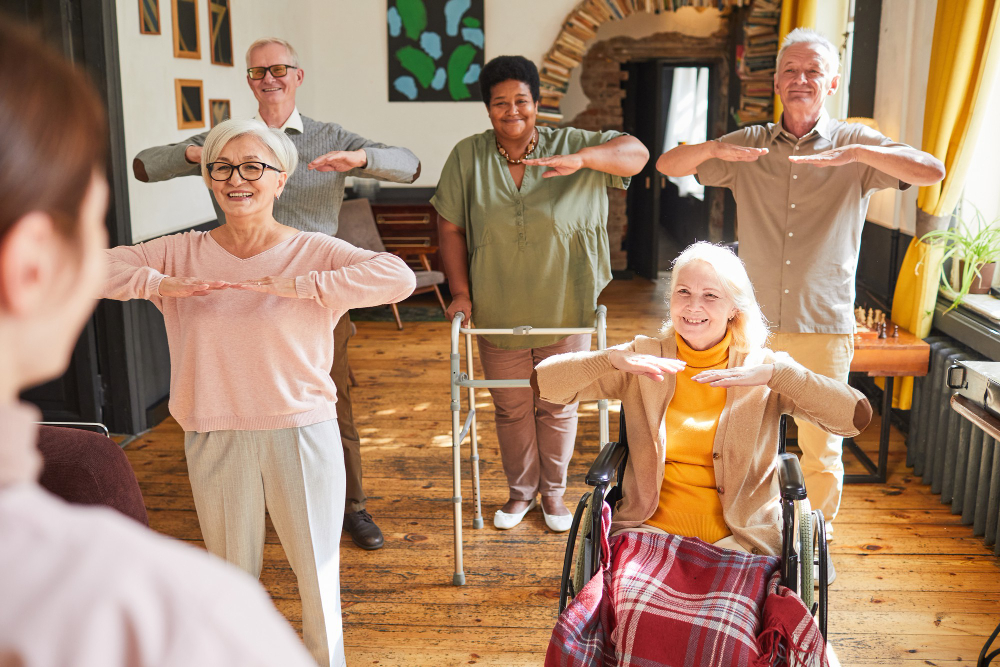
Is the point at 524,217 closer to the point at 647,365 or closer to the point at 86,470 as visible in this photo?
the point at 647,365

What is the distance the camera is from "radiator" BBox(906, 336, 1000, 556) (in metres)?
3.06

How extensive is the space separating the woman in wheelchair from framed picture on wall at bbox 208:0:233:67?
3.79 m

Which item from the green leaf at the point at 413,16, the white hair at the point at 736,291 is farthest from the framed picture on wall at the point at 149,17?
the white hair at the point at 736,291

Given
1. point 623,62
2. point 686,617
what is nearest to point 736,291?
point 686,617

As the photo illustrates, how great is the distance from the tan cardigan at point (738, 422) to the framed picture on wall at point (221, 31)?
150 inches

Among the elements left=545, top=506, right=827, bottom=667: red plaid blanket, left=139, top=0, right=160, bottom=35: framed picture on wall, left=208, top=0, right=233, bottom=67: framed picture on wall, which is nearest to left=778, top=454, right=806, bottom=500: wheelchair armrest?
left=545, top=506, right=827, bottom=667: red plaid blanket

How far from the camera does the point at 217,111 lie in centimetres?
517

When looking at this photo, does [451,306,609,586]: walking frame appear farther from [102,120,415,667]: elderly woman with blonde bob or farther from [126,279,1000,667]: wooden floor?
[102,120,415,667]: elderly woman with blonde bob

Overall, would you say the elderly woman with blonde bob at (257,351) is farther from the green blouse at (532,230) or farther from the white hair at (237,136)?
the green blouse at (532,230)

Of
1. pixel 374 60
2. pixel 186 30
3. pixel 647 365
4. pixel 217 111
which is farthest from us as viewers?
pixel 374 60

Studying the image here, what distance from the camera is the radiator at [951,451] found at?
10.0ft

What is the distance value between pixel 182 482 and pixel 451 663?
68.7 inches

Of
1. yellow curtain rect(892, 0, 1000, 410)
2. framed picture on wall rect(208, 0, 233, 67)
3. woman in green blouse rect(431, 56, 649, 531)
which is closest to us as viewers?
woman in green blouse rect(431, 56, 649, 531)

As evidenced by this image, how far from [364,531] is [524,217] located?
4.04 feet
